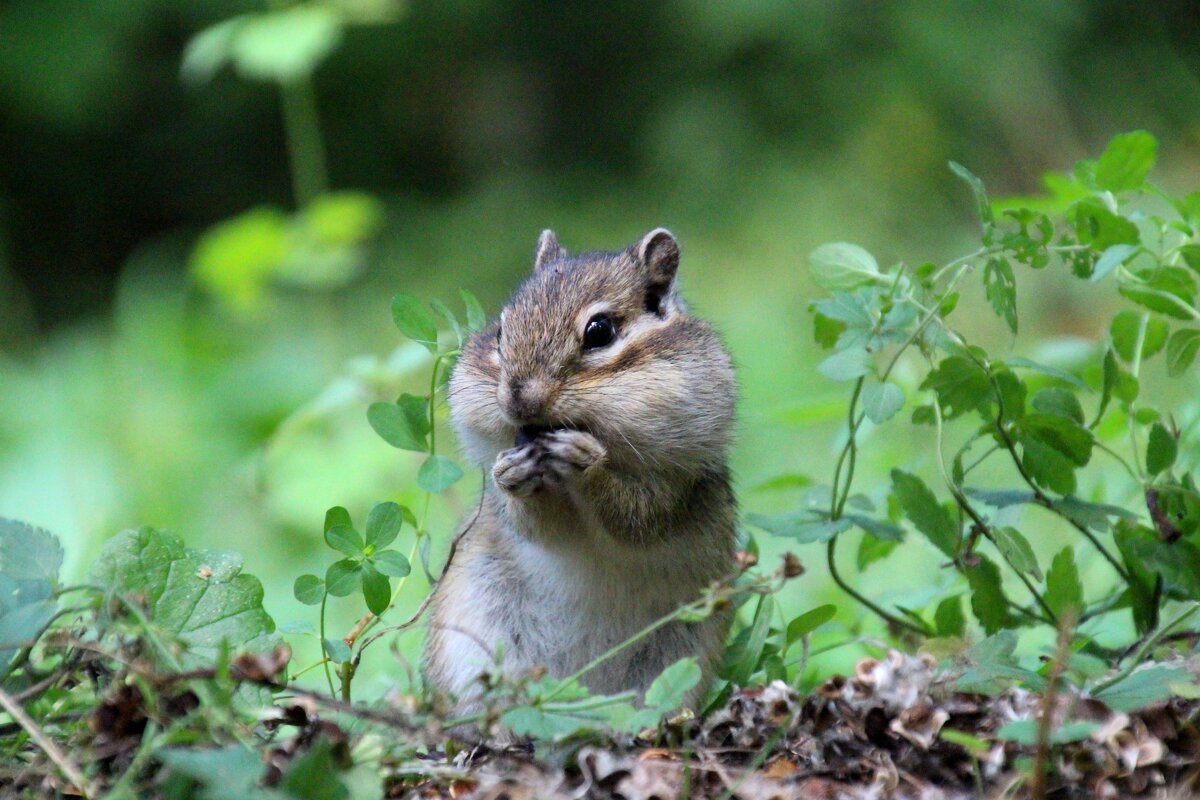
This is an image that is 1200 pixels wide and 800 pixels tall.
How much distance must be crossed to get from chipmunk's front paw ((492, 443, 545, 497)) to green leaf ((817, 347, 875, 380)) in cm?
58

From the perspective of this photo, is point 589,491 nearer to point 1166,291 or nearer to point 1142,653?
point 1142,653

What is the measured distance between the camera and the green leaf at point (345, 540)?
2.30 meters

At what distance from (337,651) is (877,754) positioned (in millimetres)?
919

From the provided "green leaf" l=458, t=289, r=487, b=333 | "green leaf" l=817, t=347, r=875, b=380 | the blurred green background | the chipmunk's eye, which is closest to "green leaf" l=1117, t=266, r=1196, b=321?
"green leaf" l=817, t=347, r=875, b=380

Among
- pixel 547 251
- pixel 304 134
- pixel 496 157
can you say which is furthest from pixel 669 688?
pixel 304 134

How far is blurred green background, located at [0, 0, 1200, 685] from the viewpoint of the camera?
650cm

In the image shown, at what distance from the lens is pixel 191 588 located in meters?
2.16

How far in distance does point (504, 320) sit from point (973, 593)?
108 cm

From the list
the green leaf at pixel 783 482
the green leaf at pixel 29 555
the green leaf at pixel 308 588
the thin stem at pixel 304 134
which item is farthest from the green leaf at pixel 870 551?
the thin stem at pixel 304 134

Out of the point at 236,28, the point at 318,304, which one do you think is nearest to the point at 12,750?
the point at 236,28

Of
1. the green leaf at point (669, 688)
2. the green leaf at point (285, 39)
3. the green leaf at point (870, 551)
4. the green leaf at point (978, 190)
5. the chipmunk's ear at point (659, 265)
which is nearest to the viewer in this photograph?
the green leaf at point (669, 688)

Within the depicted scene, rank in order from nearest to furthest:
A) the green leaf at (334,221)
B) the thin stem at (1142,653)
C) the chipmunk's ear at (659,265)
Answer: the thin stem at (1142,653), the chipmunk's ear at (659,265), the green leaf at (334,221)

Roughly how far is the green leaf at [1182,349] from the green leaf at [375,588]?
1.49 metres

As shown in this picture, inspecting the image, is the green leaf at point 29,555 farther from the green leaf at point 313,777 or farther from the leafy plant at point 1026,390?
the leafy plant at point 1026,390
